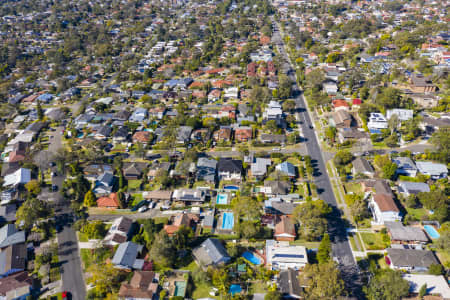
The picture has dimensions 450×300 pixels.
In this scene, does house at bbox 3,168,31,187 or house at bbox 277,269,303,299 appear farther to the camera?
house at bbox 3,168,31,187

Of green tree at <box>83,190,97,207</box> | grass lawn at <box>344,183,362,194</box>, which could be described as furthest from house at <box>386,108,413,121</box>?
green tree at <box>83,190,97,207</box>

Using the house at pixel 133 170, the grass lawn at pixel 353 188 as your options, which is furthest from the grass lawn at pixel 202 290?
the grass lawn at pixel 353 188

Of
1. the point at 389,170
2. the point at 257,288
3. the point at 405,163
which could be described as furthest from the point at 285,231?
the point at 405,163

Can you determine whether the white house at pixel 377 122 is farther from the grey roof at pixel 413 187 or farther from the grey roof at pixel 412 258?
the grey roof at pixel 412 258

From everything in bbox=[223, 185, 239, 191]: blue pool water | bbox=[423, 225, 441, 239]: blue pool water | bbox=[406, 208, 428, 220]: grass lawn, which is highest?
bbox=[223, 185, 239, 191]: blue pool water

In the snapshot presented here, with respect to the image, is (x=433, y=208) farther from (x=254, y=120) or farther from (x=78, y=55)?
(x=78, y=55)

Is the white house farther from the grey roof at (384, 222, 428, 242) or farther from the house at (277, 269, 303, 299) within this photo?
the house at (277, 269, 303, 299)

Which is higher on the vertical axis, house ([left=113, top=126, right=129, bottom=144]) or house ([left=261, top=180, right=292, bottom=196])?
house ([left=113, top=126, right=129, bottom=144])

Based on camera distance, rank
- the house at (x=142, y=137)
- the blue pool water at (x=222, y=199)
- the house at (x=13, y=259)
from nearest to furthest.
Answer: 1. the house at (x=13, y=259)
2. the blue pool water at (x=222, y=199)
3. the house at (x=142, y=137)
